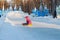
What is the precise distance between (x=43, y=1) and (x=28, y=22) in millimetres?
28861

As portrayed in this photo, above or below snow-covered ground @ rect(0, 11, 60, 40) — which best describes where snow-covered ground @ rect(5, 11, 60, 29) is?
below

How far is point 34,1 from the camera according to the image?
46.8 meters

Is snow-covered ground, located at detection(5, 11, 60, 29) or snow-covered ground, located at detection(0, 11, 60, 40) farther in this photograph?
snow-covered ground, located at detection(5, 11, 60, 29)

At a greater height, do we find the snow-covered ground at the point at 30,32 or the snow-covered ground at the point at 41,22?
the snow-covered ground at the point at 30,32

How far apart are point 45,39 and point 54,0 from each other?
20375 mm

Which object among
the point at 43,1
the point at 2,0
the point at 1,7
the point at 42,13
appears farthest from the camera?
the point at 2,0

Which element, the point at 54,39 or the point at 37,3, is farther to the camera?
the point at 37,3

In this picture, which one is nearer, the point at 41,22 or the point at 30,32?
the point at 30,32

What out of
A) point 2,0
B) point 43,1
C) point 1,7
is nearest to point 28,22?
point 43,1

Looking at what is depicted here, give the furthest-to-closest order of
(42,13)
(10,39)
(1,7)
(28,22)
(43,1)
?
(1,7) → (43,1) → (42,13) → (28,22) → (10,39)

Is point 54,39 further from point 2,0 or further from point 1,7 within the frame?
point 2,0

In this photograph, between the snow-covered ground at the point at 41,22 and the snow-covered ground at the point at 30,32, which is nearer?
the snow-covered ground at the point at 30,32

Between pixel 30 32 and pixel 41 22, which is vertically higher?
pixel 30 32

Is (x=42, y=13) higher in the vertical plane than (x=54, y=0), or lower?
lower
